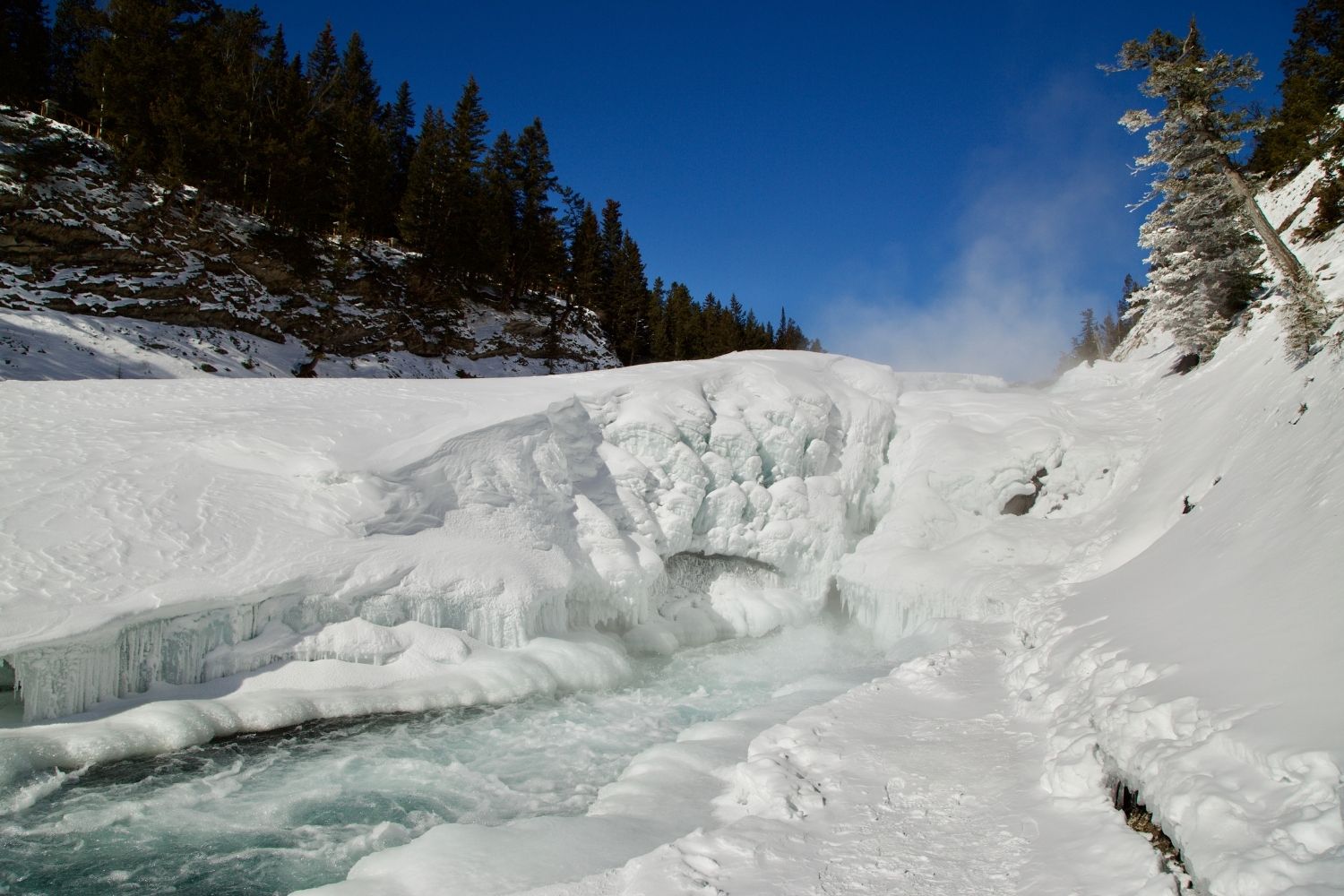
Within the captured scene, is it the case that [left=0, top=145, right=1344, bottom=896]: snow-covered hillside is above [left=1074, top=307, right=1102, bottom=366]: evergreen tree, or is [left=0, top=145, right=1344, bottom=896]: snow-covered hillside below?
below

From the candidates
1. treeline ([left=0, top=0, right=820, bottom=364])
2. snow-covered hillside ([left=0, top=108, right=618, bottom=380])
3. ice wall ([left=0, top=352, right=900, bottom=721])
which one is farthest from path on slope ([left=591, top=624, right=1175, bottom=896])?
treeline ([left=0, top=0, right=820, bottom=364])

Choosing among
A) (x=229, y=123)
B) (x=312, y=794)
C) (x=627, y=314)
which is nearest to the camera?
(x=312, y=794)

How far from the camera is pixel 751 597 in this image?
15586 millimetres

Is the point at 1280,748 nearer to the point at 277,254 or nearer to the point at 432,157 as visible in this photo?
the point at 277,254

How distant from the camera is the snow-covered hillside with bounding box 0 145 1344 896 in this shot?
4887mm

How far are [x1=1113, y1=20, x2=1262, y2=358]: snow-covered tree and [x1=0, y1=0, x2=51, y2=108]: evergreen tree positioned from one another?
49.2 meters

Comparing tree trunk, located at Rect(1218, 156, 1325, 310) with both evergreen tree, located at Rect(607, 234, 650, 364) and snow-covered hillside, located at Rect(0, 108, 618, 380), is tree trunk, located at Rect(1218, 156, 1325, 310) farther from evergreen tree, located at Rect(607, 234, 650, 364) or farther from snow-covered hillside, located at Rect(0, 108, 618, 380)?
evergreen tree, located at Rect(607, 234, 650, 364)

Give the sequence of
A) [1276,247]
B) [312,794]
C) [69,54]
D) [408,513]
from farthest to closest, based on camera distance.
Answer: [69,54]
[1276,247]
[408,513]
[312,794]

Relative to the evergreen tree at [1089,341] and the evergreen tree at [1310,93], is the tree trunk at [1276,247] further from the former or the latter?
the evergreen tree at [1089,341]

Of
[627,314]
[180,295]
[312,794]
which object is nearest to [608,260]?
[627,314]

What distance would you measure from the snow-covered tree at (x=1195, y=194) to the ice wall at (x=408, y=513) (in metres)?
8.59

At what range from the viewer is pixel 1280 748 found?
3830 millimetres

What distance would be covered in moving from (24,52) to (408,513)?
162 feet

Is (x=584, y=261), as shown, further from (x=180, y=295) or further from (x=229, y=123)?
(x=180, y=295)
